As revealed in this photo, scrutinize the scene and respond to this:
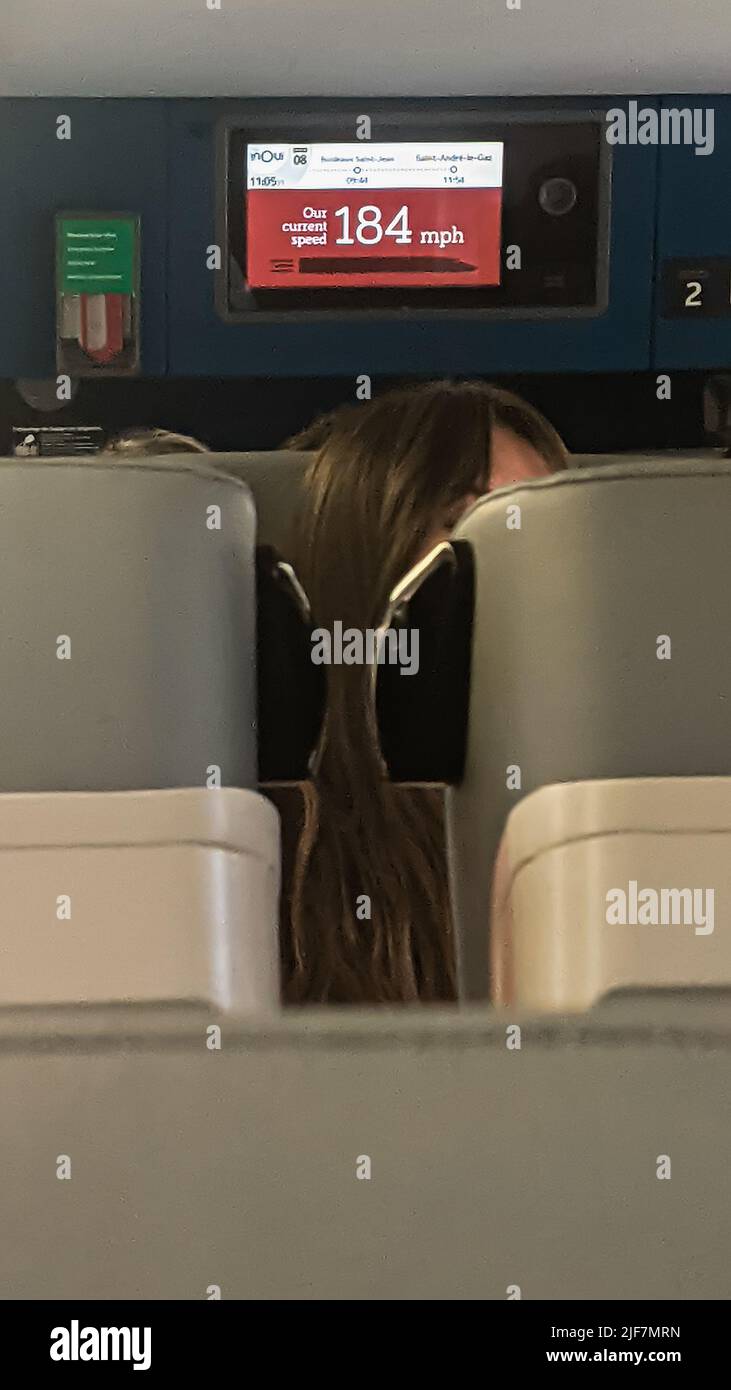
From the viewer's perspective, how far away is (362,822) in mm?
981

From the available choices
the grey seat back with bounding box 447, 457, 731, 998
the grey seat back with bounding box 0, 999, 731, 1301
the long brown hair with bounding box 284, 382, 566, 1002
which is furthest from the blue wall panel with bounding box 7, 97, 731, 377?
the grey seat back with bounding box 0, 999, 731, 1301

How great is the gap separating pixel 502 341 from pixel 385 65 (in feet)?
0.79

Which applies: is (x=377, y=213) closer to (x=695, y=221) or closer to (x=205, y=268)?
(x=205, y=268)

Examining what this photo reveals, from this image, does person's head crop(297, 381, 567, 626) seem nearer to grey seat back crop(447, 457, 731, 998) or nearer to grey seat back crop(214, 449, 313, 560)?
grey seat back crop(214, 449, 313, 560)

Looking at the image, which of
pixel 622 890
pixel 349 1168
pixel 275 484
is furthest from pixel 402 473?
pixel 349 1168

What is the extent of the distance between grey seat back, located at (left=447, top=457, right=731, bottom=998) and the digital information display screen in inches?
12.2

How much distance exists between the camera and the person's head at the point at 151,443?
1.09 metres

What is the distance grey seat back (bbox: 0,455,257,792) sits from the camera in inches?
31.4

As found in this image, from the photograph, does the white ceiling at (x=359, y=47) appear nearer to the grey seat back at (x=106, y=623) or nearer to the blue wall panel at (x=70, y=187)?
the blue wall panel at (x=70, y=187)

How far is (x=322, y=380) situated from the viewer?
1141 mm

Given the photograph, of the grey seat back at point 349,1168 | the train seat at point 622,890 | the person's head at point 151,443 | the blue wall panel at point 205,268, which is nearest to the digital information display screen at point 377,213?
the blue wall panel at point 205,268

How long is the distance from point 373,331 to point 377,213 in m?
0.09

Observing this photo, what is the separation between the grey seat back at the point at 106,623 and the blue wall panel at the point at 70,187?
336 millimetres
